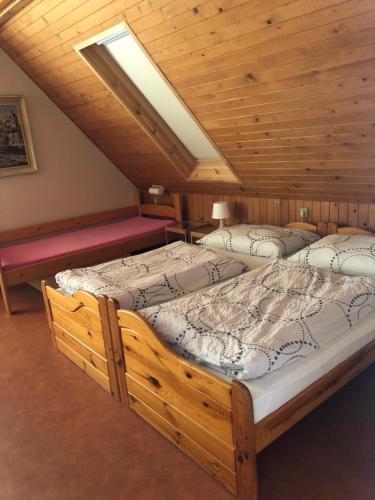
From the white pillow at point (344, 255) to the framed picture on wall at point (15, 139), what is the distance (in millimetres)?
2886

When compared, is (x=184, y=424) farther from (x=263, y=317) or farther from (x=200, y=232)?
(x=200, y=232)

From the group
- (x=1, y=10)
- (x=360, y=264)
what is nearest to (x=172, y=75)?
(x=1, y=10)

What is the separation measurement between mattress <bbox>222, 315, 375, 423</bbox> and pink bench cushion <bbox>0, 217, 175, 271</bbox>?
2.43 metres

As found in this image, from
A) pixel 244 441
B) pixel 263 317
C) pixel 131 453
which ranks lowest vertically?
pixel 131 453

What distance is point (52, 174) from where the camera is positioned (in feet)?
14.7

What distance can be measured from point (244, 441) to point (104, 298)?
3.35ft

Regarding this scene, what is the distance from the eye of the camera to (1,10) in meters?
2.94

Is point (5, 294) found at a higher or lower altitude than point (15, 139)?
lower

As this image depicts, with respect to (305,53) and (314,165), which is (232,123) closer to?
(314,165)

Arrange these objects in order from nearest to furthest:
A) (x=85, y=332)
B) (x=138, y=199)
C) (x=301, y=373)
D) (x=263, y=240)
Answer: (x=301, y=373) → (x=85, y=332) → (x=263, y=240) → (x=138, y=199)

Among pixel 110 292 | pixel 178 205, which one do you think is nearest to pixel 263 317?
pixel 110 292

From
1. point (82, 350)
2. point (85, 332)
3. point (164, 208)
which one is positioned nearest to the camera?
point (85, 332)

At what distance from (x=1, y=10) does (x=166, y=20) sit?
1380 mm

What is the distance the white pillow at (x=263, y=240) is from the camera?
121 inches
